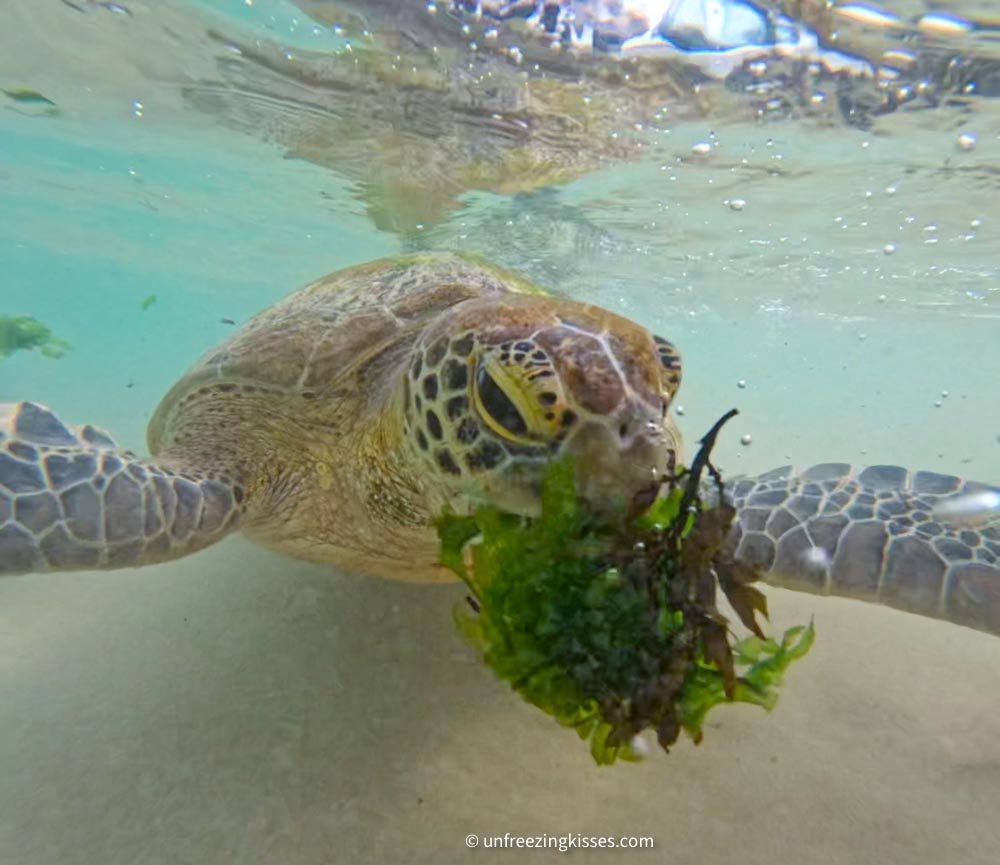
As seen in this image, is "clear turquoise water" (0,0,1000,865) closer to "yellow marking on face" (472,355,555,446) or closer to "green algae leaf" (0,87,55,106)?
"green algae leaf" (0,87,55,106)

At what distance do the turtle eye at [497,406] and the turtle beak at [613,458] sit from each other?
0.18m

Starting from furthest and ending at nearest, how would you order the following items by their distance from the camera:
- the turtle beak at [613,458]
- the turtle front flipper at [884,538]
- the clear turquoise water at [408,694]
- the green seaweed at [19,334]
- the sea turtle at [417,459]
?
the green seaweed at [19,334] < the turtle front flipper at [884,538] < the clear turquoise water at [408,694] < the sea turtle at [417,459] < the turtle beak at [613,458]

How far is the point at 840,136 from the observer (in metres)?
8.44

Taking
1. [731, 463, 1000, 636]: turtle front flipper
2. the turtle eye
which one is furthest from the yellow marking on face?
[731, 463, 1000, 636]: turtle front flipper

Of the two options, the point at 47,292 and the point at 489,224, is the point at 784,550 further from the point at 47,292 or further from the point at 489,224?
the point at 47,292

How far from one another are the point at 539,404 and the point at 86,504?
1.99 meters

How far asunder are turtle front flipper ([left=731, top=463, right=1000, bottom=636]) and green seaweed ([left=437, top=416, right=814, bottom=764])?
906mm

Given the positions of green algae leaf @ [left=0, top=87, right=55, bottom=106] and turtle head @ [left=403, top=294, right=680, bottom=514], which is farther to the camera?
green algae leaf @ [left=0, top=87, right=55, bottom=106]

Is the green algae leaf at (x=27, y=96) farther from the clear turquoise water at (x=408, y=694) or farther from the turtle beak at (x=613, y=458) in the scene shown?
the turtle beak at (x=613, y=458)

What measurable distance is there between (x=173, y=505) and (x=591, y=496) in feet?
6.42

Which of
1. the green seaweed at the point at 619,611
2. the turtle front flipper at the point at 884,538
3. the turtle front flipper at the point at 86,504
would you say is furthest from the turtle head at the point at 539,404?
the turtle front flipper at the point at 86,504

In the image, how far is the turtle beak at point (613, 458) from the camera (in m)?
1.87

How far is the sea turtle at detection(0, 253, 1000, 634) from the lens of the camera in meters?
1.99

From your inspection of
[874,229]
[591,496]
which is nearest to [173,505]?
[591,496]
